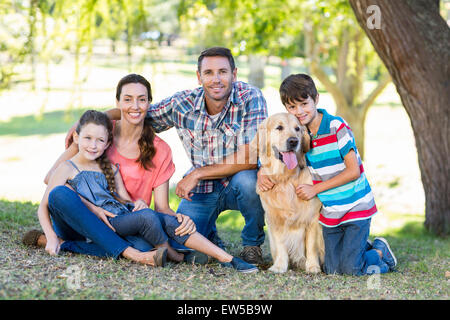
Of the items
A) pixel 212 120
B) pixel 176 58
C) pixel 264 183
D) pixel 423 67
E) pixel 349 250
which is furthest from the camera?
pixel 176 58

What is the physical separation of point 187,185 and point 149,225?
61 centimetres

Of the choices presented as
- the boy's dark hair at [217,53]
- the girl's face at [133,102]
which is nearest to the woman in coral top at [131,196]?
the girl's face at [133,102]

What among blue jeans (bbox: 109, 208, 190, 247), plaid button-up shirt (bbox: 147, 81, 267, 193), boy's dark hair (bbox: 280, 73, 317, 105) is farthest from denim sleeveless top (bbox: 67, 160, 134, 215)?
boy's dark hair (bbox: 280, 73, 317, 105)

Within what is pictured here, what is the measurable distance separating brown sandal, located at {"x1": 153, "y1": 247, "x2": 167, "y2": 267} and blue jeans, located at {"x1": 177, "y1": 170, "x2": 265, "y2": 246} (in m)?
0.85

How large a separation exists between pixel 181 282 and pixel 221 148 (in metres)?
1.49

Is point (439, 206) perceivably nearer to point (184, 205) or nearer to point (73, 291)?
point (184, 205)

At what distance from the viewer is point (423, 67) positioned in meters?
5.48

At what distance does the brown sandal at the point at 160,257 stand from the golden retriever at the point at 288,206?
33.3 inches

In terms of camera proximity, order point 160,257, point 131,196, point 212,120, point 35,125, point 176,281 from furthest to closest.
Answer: point 35,125 → point 212,120 → point 131,196 → point 160,257 → point 176,281

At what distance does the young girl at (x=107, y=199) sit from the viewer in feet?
12.7

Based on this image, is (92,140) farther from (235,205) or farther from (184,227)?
(235,205)

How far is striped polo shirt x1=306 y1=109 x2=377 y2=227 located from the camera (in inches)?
152

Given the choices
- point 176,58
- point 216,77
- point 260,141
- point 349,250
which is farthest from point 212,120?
point 176,58

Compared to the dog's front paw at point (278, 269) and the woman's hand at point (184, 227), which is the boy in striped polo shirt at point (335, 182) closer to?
the dog's front paw at point (278, 269)
